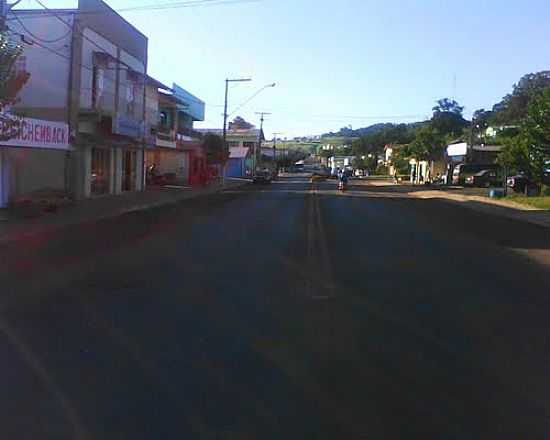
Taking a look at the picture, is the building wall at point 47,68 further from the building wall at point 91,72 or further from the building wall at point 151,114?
the building wall at point 151,114

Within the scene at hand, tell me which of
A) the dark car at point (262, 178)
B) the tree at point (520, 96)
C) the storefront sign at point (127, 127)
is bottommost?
the dark car at point (262, 178)

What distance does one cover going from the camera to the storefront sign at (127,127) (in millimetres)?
33125

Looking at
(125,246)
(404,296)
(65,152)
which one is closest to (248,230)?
(125,246)

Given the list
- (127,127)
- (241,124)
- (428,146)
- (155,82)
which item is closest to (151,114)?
(155,82)

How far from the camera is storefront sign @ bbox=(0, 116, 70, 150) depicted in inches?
828

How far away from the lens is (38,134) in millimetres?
24562

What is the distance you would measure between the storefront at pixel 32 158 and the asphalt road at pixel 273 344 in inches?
382

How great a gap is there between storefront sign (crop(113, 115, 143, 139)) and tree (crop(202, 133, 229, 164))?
24.5 m

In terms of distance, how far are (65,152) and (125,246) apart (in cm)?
1460

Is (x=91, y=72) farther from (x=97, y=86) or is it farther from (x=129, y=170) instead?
(x=129, y=170)

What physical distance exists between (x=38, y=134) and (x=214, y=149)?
38720mm

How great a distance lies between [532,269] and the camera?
12.9m

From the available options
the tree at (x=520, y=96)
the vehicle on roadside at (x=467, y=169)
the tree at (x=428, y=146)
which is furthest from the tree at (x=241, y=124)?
the vehicle on roadside at (x=467, y=169)

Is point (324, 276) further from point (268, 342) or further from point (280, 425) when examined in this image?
point (280, 425)
